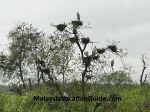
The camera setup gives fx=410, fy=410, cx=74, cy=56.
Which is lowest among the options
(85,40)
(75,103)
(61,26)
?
(75,103)

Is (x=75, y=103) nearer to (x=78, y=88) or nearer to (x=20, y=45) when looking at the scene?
(x=78, y=88)

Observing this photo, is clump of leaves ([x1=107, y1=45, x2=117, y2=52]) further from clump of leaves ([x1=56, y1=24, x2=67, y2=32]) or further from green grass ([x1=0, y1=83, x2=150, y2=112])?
green grass ([x1=0, y1=83, x2=150, y2=112])

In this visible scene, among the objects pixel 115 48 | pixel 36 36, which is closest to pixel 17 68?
pixel 36 36

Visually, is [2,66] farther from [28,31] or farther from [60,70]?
→ [60,70]

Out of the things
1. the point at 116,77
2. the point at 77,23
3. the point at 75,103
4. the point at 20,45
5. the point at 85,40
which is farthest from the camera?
the point at 20,45

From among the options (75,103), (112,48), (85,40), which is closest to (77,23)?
(85,40)

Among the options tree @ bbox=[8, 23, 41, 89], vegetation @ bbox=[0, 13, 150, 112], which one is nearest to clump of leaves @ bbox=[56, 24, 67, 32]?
vegetation @ bbox=[0, 13, 150, 112]

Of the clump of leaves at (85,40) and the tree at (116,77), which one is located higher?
the clump of leaves at (85,40)

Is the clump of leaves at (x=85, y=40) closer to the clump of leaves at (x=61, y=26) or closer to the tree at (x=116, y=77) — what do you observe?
the clump of leaves at (x=61, y=26)

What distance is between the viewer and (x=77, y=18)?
574 inches

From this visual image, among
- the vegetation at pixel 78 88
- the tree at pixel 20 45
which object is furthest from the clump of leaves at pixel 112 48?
the tree at pixel 20 45

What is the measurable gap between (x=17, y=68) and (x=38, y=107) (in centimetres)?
2882

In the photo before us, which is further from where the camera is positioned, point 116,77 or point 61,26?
point 116,77

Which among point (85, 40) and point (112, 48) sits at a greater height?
point (85, 40)
